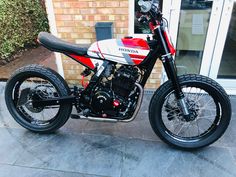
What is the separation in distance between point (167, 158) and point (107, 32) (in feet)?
5.07

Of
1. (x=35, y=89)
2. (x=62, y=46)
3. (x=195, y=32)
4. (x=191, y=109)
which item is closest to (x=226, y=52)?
(x=195, y=32)

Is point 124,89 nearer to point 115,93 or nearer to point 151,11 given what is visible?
point 115,93

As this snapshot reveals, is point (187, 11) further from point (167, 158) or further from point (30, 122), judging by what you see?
point (30, 122)

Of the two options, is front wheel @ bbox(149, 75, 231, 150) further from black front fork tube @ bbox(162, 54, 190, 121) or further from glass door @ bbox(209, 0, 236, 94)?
glass door @ bbox(209, 0, 236, 94)

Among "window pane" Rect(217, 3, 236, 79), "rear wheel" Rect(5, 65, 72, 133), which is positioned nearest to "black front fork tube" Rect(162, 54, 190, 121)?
"rear wheel" Rect(5, 65, 72, 133)

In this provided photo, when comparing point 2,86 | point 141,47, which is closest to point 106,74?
point 141,47

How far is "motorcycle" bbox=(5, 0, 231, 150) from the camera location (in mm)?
1788

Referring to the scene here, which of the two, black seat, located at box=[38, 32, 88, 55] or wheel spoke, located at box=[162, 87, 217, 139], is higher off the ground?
black seat, located at box=[38, 32, 88, 55]

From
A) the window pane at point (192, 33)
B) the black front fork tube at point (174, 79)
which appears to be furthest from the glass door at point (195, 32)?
the black front fork tube at point (174, 79)

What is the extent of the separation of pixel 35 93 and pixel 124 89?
34.7 inches

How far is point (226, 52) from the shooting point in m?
2.84

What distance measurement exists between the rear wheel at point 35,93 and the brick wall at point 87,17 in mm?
867

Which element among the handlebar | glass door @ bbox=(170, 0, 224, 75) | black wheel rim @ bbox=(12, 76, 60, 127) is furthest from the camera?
glass door @ bbox=(170, 0, 224, 75)

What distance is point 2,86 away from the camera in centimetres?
321
